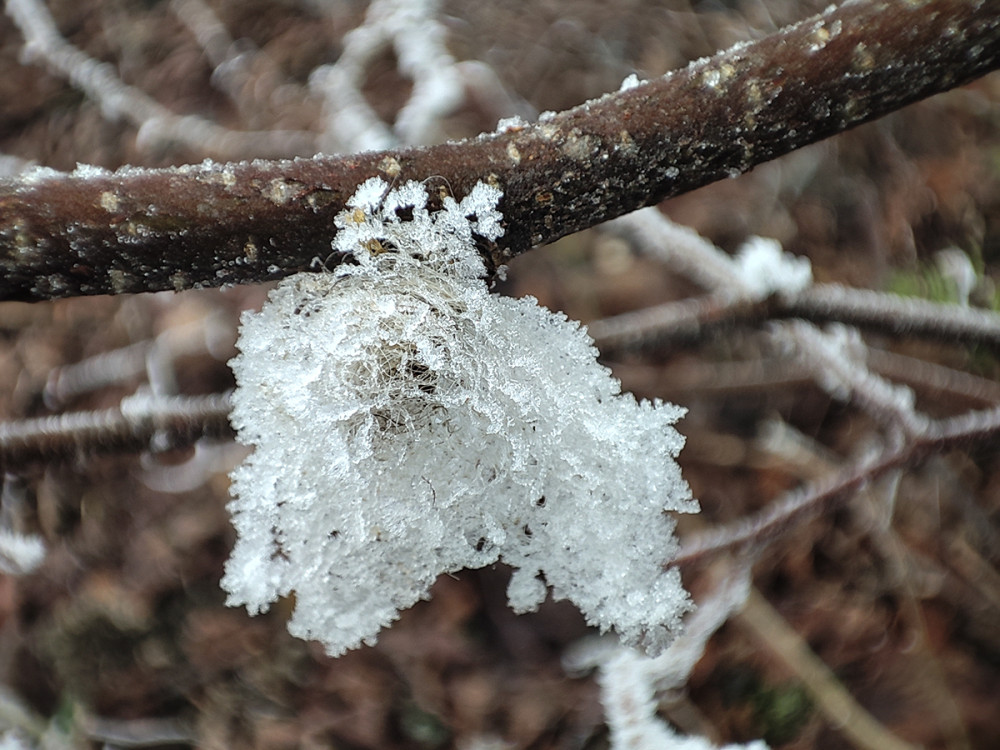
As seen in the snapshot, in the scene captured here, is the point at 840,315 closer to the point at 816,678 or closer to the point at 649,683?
the point at 649,683

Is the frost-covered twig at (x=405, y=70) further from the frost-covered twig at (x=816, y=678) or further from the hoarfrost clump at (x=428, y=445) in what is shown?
the frost-covered twig at (x=816, y=678)

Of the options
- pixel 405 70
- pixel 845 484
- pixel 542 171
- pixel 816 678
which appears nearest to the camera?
pixel 542 171

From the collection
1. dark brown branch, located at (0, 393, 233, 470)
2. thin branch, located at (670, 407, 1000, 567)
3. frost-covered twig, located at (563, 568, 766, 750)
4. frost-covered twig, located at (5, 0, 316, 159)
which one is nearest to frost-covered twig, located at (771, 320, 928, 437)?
thin branch, located at (670, 407, 1000, 567)

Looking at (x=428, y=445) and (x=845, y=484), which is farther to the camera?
(x=845, y=484)

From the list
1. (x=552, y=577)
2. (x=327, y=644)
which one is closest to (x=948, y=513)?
(x=552, y=577)

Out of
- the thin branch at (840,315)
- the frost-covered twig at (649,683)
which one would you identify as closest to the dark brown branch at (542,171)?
the thin branch at (840,315)

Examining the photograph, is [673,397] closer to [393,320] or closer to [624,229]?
[624,229]

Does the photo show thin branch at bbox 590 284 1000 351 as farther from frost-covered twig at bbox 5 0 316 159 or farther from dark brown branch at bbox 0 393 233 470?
frost-covered twig at bbox 5 0 316 159

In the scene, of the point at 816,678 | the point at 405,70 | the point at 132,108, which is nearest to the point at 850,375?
the point at 816,678
